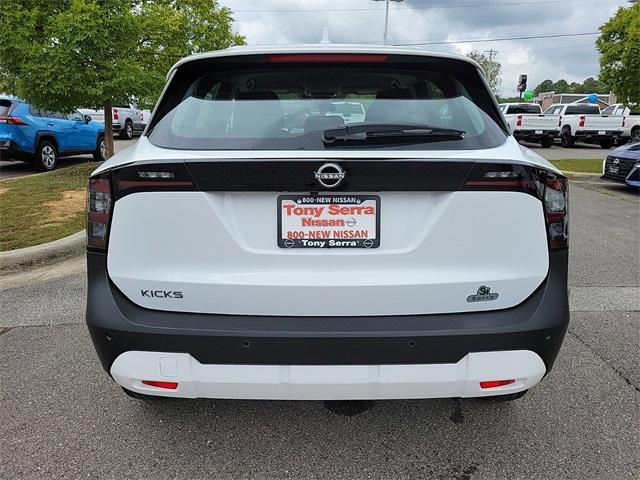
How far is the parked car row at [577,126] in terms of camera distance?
22500mm

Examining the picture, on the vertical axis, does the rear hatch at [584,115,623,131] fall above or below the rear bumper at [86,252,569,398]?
above

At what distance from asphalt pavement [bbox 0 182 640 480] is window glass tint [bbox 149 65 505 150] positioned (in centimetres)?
142

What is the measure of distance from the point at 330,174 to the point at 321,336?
2.02ft

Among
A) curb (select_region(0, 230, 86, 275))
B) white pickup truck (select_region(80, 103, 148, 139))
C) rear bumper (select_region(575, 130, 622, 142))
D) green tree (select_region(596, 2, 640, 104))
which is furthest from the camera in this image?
rear bumper (select_region(575, 130, 622, 142))

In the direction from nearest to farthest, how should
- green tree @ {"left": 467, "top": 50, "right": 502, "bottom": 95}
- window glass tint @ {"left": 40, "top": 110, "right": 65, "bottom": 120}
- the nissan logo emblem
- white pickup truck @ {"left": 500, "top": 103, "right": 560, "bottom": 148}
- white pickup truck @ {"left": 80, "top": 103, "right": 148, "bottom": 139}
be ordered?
1. the nissan logo emblem
2. window glass tint @ {"left": 40, "top": 110, "right": 65, "bottom": 120}
3. white pickup truck @ {"left": 80, "top": 103, "right": 148, "bottom": 139}
4. white pickup truck @ {"left": 500, "top": 103, "right": 560, "bottom": 148}
5. green tree @ {"left": 467, "top": 50, "right": 502, "bottom": 95}

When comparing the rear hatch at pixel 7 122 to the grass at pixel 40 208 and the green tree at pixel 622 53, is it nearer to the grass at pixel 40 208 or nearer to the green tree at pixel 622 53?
the grass at pixel 40 208

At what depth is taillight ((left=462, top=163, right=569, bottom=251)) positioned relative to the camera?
2062 mm

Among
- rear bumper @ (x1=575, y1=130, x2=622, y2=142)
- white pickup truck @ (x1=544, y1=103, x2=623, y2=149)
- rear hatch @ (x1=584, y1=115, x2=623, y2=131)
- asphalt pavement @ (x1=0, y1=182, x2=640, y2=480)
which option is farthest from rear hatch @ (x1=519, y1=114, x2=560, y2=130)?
asphalt pavement @ (x1=0, y1=182, x2=640, y2=480)

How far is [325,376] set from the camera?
2100 mm

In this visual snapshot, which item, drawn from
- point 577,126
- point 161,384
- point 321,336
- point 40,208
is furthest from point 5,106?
point 577,126

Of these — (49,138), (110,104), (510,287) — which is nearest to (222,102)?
(510,287)

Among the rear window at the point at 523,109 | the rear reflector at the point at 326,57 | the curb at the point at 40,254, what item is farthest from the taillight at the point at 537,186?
the rear window at the point at 523,109

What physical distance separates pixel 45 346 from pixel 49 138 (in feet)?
34.6

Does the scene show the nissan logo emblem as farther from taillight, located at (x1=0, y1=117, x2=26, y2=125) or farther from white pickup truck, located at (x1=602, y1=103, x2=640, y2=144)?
white pickup truck, located at (x1=602, y1=103, x2=640, y2=144)
